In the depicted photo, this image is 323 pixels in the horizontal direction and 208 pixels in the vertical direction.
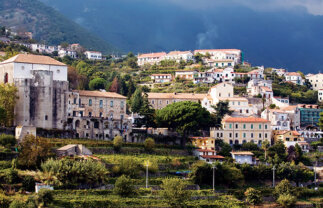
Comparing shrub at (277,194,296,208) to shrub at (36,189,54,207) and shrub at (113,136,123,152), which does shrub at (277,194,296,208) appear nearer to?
shrub at (113,136,123,152)

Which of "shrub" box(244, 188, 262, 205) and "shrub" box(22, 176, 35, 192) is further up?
"shrub" box(22, 176, 35, 192)

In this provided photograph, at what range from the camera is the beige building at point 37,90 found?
225 ft

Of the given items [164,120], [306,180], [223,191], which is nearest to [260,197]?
[223,191]

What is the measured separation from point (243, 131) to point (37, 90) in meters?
31.6

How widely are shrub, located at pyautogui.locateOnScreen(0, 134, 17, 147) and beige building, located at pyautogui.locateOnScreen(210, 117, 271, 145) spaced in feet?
106

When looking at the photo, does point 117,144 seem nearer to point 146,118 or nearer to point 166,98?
point 146,118

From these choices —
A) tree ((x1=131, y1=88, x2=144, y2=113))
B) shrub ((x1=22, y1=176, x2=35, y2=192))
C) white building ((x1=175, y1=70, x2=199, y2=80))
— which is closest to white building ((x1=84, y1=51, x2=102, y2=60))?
white building ((x1=175, y1=70, x2=199, y2=80))

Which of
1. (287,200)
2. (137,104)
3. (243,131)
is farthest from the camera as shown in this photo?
Result: (137,104)

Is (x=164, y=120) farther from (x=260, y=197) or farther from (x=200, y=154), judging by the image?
(x=260, y=197)

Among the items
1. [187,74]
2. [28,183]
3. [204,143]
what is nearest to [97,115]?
[204,143]

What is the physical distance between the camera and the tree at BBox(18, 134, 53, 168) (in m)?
55.8

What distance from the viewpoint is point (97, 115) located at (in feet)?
251

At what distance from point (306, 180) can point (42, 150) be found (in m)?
34.8

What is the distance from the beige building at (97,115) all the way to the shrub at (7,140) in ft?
39.5
